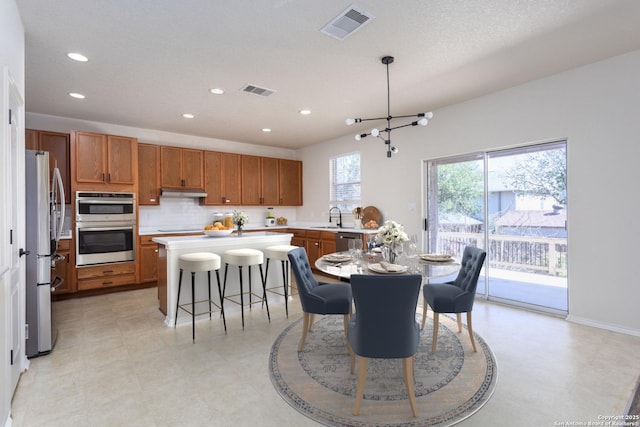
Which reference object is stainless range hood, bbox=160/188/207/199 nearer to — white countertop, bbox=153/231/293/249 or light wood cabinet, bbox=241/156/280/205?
light wood cabinet, bbox=241/156/280/205

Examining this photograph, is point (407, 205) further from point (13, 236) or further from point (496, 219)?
point (13, 236)

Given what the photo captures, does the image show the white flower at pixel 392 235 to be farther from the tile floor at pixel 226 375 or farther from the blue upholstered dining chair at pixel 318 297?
the tile floor at pixel 226 375

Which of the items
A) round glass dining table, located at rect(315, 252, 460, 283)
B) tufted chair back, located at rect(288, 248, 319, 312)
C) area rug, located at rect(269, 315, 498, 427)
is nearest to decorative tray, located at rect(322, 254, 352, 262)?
round glass dining table, located at rect(315, 252, 460, 283)

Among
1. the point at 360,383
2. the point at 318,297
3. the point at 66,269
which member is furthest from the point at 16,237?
the point at 66,269

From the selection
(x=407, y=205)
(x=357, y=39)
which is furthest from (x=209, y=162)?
(x=357, y=39)

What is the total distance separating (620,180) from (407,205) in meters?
2.46

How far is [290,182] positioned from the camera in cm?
709

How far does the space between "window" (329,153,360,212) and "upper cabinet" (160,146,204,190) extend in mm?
2529

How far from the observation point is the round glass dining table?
228 cm

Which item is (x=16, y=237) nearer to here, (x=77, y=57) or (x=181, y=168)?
(x=77, y=57)

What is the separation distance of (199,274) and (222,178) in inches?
111

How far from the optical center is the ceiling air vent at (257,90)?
371cm

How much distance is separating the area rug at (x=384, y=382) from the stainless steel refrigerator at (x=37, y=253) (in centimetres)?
194

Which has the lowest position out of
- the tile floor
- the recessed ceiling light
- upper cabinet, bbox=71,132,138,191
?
the tile floor
